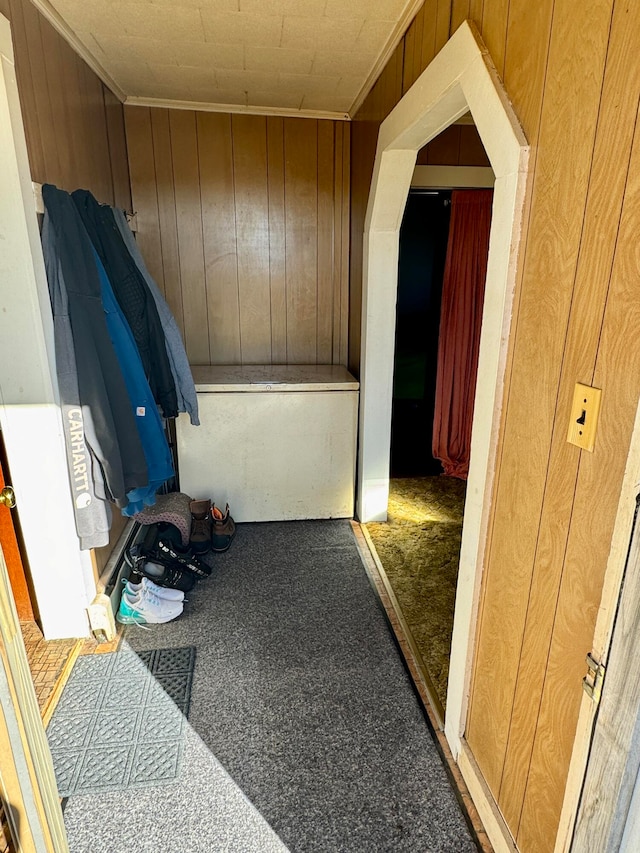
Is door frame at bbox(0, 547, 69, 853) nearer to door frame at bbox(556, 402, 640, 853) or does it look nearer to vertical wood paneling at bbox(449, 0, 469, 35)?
door frame at bbox(556, 402, 640, 853)

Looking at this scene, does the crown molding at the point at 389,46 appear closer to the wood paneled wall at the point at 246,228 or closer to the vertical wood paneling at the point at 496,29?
the wood paneled wall at the point at 246,228

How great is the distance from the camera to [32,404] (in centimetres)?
171

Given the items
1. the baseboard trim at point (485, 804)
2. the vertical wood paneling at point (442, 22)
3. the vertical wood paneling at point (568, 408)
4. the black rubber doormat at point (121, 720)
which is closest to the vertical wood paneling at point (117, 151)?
the vertical wood paneling at point (442, 22)

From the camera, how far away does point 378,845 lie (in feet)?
4.25

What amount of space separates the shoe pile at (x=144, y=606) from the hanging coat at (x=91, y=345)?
0.53 meters

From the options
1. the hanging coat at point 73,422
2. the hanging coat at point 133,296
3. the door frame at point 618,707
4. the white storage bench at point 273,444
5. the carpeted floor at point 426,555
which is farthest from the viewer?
the white storage bench at point 273,444

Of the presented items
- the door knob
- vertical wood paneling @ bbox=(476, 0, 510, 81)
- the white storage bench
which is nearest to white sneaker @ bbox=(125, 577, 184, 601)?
the white storage bench

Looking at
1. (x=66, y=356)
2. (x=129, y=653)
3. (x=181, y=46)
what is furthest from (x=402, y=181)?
(x=129, y=653)

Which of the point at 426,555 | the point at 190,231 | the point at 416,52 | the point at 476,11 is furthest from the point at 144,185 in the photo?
the point at 426,555

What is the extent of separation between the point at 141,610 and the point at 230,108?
2778mm

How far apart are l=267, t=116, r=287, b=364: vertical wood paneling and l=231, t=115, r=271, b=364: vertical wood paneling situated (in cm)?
3

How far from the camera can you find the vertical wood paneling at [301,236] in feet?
9.93

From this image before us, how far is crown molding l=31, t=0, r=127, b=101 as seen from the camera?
176 cm

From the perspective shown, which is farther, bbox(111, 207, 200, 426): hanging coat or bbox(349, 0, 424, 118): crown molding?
bbox(111, 207, 200, 426): hanging coat
